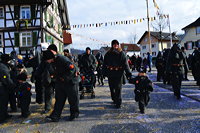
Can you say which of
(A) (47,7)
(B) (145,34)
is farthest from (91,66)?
(B) (145,34)

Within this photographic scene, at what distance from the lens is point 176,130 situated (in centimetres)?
415

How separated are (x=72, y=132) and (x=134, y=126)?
1.37 meters

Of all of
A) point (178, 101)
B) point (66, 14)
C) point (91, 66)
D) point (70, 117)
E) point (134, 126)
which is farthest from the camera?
point (66, 14)

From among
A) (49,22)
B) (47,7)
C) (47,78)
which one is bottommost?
(47,78)

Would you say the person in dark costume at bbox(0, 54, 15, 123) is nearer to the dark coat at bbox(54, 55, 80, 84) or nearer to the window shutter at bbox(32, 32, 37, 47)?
the dark coat at bbox(54, 55, 80, 84)

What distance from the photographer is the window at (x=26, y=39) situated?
2241 centimetres

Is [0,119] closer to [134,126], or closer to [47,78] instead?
[47,78]

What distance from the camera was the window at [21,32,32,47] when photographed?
22406 mm

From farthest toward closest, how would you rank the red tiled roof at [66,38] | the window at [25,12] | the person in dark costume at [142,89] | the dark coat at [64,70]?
the red tiled roof at [66,38], the window at [25,12], the person in dark costume at [142,89], the dark coat at [64,70]

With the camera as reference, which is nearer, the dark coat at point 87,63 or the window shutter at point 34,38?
the dark coat at point 87,63

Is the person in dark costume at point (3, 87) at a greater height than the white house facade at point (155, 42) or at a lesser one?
lesser

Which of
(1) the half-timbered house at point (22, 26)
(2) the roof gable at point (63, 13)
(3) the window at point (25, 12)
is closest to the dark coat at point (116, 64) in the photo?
(1) the half-timbered house at point (22, 26)

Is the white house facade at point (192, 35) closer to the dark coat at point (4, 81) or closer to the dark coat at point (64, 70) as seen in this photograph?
the dark coat at point (64, 70)

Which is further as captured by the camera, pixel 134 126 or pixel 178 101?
pixel 178 101
